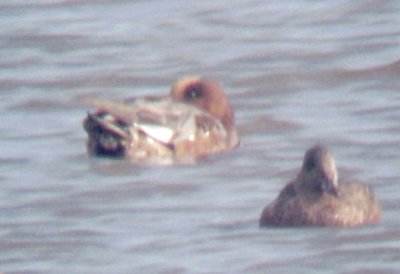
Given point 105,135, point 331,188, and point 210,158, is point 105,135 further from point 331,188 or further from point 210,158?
point 331,188

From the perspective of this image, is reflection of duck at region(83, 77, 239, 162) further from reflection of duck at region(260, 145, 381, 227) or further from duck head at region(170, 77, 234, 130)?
reflection of duck at region(260, 145, 381, 227)

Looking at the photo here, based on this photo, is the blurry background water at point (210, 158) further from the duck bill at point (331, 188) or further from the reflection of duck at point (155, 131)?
the duck bill at point (331, 188)

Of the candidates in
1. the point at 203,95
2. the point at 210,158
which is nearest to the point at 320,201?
the point at 210,158

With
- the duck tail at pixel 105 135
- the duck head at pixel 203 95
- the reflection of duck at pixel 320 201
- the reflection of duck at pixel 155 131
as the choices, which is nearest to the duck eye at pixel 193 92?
the duck head at pixel 203 95

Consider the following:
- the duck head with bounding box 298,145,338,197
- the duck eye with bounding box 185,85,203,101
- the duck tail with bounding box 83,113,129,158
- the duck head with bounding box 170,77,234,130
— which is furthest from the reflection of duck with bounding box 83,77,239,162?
the duck head with bounding box 298,145,338,197

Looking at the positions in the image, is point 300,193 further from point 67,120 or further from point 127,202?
point 67,120
